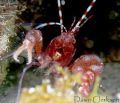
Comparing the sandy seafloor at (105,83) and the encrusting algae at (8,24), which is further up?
the encrusting algae at (8,24)

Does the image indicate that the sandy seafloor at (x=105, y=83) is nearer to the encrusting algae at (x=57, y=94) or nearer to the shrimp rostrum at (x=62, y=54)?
the shrimp rostrum at (x=62, y=54)

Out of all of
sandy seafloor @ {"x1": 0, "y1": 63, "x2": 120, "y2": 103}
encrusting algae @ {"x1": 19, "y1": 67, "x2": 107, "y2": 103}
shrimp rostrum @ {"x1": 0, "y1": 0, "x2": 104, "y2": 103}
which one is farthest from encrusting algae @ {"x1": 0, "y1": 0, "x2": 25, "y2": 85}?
encrusting algae @ {"x1": 19, "y1": 67, "x2": 107, "y2": 103}

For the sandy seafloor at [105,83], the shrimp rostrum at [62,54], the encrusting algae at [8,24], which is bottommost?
the sandy seafloor at [105,83]

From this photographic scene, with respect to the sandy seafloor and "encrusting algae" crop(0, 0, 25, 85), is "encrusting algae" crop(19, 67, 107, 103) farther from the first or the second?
the sandy seafloor

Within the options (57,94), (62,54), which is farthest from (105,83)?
(57,94)

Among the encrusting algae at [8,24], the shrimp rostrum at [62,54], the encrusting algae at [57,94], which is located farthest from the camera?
the shrimp rostrum at [62,54]

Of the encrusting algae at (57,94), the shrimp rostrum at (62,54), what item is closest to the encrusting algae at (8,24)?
the shrimp rostrum at (62,54)

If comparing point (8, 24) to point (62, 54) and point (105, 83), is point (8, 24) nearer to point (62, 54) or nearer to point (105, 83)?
point (62, 54)

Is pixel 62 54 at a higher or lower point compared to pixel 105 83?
higher

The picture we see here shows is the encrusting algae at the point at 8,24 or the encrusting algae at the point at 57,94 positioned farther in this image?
the encrusting algae at the point at 8,24
